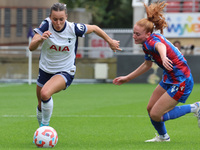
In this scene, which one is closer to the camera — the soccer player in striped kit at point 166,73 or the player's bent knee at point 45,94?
the soccer player in striped kit at point 166,73

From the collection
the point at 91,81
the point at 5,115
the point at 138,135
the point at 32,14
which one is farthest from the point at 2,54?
the point at 138,135

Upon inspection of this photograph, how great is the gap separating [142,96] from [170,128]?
24.5 feet

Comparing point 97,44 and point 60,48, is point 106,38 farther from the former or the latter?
point 97,44

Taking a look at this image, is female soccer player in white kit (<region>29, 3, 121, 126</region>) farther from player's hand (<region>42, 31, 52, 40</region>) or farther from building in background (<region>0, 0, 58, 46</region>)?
building in background (<region>0, 0, 58, 46</region>)

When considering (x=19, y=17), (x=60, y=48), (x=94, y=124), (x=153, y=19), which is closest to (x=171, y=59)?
(x=153, y=19)

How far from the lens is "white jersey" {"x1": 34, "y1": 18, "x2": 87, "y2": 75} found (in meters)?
8.19

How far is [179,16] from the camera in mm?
26672

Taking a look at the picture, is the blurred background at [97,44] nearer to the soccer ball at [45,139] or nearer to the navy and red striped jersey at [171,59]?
the navy and red striped jersey at [171,59]

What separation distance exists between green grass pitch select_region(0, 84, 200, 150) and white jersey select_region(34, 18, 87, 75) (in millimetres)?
1140

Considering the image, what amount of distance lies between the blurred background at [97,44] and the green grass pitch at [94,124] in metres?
4.65

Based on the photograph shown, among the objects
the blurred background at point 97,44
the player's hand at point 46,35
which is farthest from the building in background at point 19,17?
the player's hand at point 46,35

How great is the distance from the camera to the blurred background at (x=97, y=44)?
23.1 meters

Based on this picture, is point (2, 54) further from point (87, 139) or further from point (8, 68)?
point (87, 139)

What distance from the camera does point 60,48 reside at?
823 centimetres
